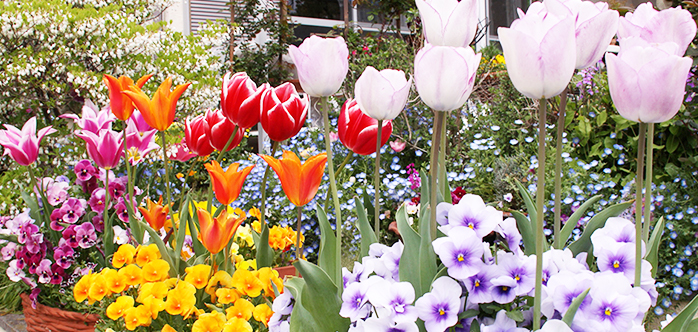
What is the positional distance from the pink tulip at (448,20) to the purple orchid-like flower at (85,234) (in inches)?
49.5

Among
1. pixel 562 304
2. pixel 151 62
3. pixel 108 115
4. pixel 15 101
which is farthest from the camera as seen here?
pixel 151 62

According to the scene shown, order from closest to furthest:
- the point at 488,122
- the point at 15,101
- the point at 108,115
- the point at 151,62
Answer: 1. the point at 108,115
2. the point at 15,101
3. the point at 151,62
4. the point at 488,122

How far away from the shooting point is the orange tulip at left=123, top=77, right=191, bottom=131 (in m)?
1.04

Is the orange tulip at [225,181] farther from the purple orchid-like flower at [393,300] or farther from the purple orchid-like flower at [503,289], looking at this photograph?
the purple orchid-like flower at [503,289]

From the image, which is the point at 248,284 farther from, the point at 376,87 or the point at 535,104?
the point at 535,104

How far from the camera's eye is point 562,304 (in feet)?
2.04

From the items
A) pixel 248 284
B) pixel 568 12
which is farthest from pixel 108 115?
pixel 568 12

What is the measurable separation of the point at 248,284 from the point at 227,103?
0.40 m

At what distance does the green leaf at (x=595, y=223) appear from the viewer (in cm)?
77

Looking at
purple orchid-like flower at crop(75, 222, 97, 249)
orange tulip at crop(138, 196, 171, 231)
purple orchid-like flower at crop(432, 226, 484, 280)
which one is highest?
purple orchid-like flower at crop(432, 226, 484, 280)

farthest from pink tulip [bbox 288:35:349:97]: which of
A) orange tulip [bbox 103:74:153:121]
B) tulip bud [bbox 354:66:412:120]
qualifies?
orange tulip [bbox 103:74:153:121]

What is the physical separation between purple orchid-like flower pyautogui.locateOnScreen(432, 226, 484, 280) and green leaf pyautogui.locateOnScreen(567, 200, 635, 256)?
26 centimetres

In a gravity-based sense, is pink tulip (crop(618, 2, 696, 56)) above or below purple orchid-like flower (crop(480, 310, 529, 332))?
above

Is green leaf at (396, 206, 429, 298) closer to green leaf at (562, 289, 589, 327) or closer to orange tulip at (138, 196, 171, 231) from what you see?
green leaf at (562, 289, 589, 327)
